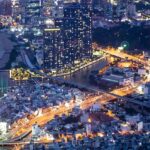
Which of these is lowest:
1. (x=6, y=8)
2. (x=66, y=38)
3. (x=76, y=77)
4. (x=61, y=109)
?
(x=6, y=8)

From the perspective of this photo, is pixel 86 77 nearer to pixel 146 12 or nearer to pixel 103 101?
pixel 103 101

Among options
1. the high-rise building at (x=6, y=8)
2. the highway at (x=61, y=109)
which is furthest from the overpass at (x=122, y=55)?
the high-rise building at (x=6, y=8)

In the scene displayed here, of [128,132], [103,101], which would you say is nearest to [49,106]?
[103,101]

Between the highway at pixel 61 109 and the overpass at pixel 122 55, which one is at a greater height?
the highway at pixel 61 109

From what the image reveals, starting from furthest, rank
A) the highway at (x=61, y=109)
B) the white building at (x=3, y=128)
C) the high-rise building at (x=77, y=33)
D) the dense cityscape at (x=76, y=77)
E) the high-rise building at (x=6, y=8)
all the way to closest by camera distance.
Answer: the high-rise building at (x=6, y=8) → the high-rise building at (x=77, y=33) → the highway at (x=61, y=109) → the white building at (x=3, y=128) → the dense cityscape at (x=76, y=77)

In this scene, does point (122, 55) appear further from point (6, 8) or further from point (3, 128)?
point (6, 8)

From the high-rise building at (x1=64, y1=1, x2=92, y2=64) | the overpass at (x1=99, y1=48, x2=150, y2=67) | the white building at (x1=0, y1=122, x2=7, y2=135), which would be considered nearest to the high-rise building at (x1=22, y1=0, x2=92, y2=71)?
the high-rise building at (x1=64, y1=1, x2=92, y2=64)

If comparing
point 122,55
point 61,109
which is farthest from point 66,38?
point 61,109

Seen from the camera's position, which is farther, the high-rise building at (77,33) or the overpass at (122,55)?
the high-rise building at (77,33)

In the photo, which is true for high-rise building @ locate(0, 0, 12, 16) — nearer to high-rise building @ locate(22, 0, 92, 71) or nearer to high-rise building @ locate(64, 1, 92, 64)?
high-rise building @ locate(22, 0, 92, 71)

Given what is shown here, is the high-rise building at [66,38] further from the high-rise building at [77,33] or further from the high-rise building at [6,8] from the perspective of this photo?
the high-rise building at [6,8]
